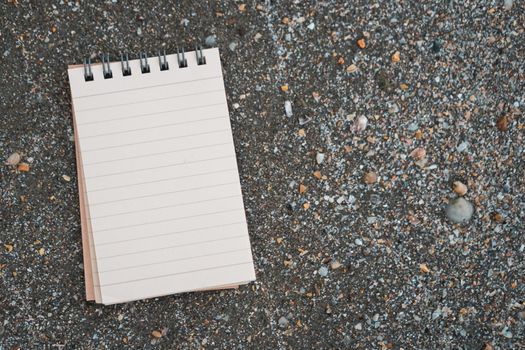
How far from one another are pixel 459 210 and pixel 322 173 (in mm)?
201

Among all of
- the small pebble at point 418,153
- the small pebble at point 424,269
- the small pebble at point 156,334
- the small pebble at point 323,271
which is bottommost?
the small pebble at point 156,334

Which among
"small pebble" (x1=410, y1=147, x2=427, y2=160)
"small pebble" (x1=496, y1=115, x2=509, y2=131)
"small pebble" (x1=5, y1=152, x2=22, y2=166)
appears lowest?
"small pebble" (x1=410, y1=147, x2=427, y2=160)

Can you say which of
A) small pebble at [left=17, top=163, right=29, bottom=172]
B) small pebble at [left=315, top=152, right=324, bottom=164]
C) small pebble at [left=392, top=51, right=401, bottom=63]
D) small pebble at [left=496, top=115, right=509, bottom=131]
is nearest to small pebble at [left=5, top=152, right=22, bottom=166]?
small pebble at [left=17, top=163, right=29, bottom=172]

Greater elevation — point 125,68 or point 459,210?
point 125,68

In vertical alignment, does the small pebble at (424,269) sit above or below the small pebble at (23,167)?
below

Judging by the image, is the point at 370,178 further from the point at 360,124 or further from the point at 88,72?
the point at 88,72

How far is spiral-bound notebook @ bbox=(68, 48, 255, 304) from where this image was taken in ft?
2.37

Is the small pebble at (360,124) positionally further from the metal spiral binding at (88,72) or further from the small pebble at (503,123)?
the metal spiral binding at (88,72)

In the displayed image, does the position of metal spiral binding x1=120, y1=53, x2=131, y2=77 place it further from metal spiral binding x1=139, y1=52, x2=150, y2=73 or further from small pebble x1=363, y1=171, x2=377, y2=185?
small pebble x1=363, y1=171, x2=377, y2=185

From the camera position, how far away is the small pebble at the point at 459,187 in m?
0.76

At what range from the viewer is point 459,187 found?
0.76 meters

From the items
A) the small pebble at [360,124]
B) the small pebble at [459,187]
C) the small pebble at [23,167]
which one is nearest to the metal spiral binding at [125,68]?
the small pebble at [23,167]

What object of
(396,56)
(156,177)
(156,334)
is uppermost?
(396,56)

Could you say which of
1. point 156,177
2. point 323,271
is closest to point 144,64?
point 156,177
